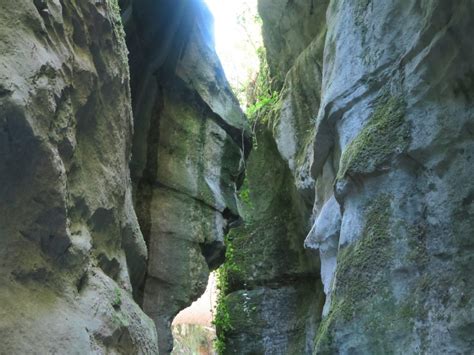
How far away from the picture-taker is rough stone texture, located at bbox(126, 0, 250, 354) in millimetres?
6129

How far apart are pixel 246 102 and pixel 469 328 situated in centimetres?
851

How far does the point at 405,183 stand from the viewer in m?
4.01

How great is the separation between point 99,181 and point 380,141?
2075mm

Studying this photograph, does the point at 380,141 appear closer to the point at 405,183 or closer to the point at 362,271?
the point at 405,183

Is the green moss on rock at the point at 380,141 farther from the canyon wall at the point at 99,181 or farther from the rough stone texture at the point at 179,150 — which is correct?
the rough stone texture at the point at 179,150

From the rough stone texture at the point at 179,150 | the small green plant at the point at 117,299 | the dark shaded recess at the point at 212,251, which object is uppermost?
the rough stone texture at the point at 179,150

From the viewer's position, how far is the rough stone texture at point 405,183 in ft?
11.6

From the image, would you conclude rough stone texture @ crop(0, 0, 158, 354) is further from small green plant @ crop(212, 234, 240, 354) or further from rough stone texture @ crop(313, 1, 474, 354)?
small green plant @ crop(212, 234, 240, 354)

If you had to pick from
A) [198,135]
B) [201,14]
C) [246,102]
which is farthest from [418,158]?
[246,102]

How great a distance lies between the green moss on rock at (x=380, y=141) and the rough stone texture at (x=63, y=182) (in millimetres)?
1788

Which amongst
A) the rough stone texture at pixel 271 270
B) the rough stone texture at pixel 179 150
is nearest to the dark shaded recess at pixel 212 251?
the rough stone texture at pixel 179 150

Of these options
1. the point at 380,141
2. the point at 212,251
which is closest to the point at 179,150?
the point at 212,251

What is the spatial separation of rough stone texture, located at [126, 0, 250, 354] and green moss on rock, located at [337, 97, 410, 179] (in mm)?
2507

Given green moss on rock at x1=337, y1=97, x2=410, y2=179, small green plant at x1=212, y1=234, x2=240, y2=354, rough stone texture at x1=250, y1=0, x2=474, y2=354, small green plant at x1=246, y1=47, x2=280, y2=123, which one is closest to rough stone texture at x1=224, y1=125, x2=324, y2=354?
small green plant at x1=212, y1=234, x2=240, y2=354
